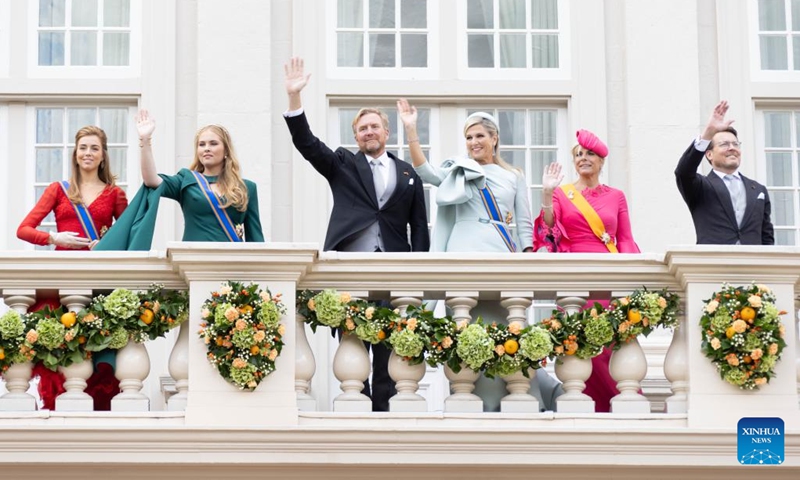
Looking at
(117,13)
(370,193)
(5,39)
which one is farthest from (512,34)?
(5,39)

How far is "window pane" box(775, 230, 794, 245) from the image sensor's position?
16.0m

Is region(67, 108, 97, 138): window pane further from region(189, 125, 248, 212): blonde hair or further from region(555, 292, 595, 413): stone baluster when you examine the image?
region(555, 292, 595, 413): stone baluster

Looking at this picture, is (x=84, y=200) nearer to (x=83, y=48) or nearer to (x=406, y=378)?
(x=406, y=378)

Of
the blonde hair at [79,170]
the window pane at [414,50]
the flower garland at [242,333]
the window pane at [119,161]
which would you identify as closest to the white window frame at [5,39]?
the window pane at [119,161]

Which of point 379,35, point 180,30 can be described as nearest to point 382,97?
point 379,35

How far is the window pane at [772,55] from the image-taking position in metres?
16.4

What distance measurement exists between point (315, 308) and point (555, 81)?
5017 millimetres

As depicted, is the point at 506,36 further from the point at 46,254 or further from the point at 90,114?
the point at 46,254

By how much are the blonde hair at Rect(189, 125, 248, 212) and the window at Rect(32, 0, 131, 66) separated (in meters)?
3.46

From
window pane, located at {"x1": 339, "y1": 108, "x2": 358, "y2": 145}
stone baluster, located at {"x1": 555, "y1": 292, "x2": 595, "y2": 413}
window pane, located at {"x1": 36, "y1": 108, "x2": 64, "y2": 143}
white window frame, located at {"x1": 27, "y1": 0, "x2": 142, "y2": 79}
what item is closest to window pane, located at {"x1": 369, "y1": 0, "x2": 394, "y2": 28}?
window pane, located at {"x1": 339, "y1": 108, "x2": 358, "y2": 145}

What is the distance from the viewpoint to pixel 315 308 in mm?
11828

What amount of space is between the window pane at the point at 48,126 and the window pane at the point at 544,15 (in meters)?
3.76

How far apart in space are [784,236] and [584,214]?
316 cm

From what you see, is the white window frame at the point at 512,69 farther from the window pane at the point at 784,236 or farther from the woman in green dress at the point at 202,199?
the woman in green dress at the point at 202,199
